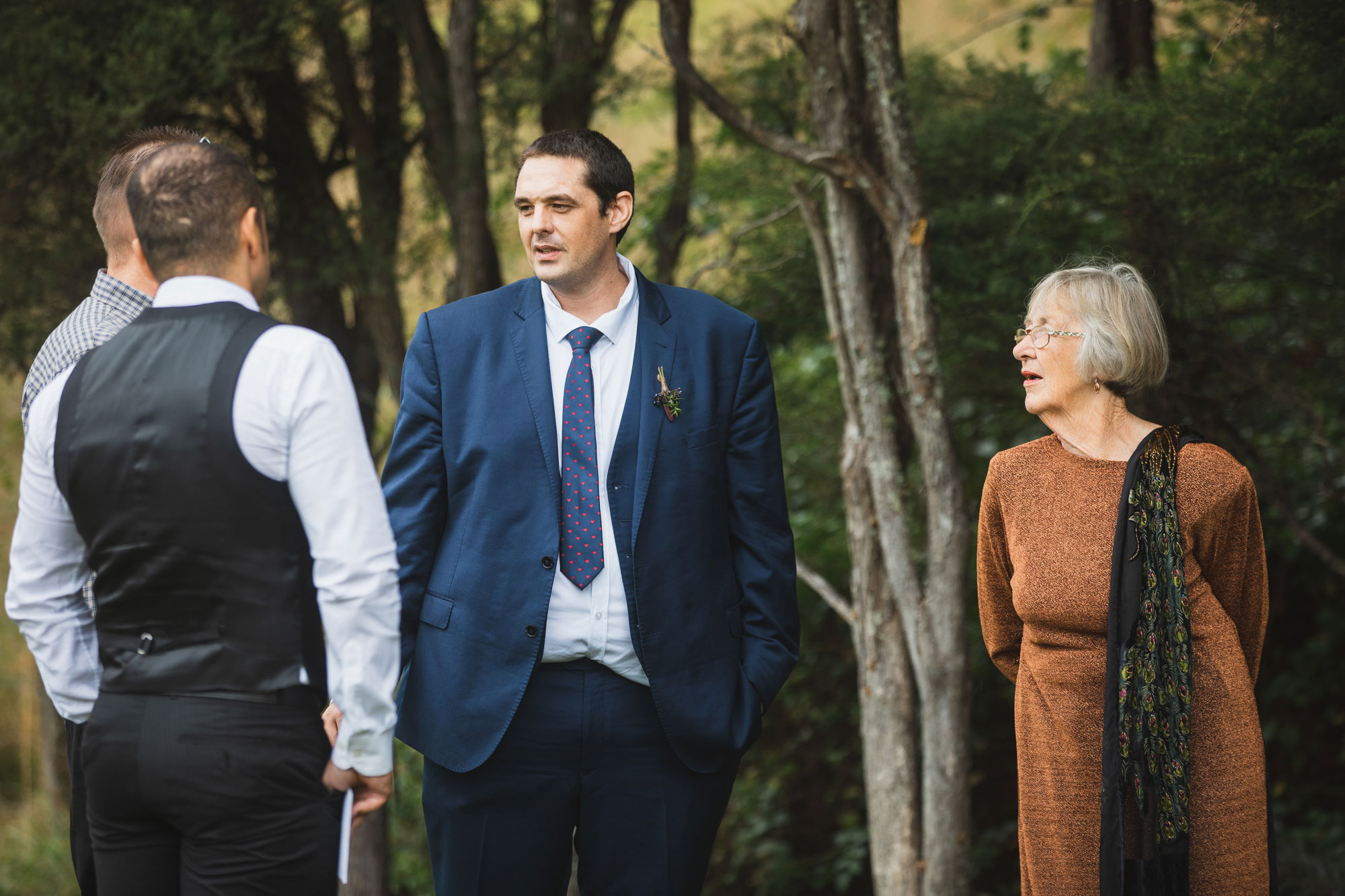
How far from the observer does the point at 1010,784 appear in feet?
17.6

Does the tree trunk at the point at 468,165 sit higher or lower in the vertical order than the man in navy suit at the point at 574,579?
higher

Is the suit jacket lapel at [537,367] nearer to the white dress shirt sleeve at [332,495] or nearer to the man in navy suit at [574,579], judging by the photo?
the man in navy suit at [574,579]

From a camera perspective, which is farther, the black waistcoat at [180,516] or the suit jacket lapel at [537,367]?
the suit jacket lapel at [537,367]

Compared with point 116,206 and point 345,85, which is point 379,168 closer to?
point 345,85

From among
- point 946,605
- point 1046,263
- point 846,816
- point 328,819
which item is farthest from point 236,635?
point 846,816

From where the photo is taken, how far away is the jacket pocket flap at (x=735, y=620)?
245 centimetres

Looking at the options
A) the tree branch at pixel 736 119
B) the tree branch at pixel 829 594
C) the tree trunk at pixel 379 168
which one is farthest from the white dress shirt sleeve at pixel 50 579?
the tree trunk at pixel 379 168

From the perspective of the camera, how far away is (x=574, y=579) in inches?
90.5

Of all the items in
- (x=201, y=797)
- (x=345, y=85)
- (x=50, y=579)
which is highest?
(x=345, y=85)

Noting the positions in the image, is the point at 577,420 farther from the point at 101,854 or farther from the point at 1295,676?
the point at 1295,676

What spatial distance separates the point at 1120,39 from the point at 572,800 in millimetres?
3373

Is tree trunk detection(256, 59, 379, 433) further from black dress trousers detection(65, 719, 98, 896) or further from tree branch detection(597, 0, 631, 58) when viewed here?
black dress trousers detection(65, 719, 98, 896)

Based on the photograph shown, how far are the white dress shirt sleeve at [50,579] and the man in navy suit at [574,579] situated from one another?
0.59 m

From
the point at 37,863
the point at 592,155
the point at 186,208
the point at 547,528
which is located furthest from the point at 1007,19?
the point at 37,863
